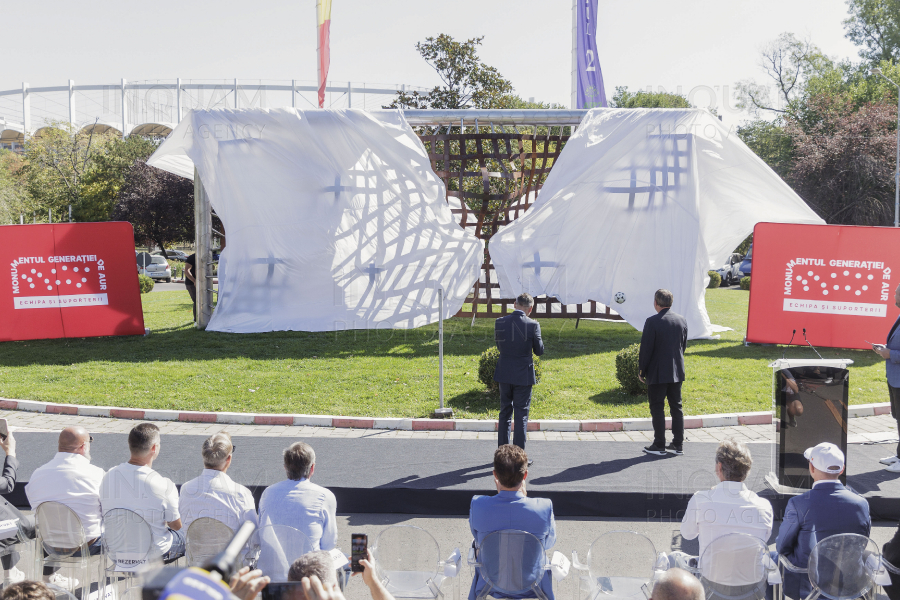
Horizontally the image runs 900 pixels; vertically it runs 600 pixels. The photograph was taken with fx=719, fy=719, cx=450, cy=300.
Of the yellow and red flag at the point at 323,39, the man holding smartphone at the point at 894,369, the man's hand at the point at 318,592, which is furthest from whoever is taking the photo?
the yellow and red flag at the point at 323,39

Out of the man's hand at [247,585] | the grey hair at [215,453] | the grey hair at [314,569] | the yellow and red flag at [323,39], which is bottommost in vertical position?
the grey hair at [215,453]

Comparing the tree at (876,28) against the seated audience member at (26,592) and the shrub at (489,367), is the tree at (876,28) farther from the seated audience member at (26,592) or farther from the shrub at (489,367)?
the seated audience member at (26,592)

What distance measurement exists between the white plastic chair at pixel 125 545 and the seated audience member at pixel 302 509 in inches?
25.9

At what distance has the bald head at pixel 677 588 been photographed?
2598 millimetres

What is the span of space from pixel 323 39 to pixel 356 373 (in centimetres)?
1086

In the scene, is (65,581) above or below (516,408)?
below

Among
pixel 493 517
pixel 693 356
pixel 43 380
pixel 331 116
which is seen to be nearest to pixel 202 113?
pixel 331 116

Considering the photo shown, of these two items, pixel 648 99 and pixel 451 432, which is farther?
pixel 648 99

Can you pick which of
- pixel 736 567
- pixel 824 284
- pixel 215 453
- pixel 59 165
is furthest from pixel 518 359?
pixel 59 165

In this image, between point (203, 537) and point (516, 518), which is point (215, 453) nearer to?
point (203, 537)

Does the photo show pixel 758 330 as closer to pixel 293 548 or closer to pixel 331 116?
pixel 331 116

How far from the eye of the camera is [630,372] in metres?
9.94

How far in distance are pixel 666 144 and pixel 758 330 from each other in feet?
12.8

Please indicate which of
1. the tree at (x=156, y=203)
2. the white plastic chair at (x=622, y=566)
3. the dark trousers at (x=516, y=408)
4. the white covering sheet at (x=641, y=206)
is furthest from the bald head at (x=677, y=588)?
the tree at (x=156, y=203)
